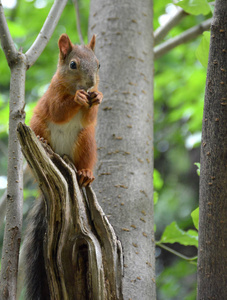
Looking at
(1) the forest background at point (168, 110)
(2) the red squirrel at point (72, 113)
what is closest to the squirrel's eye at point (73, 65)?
(2) the red squirrel at point (72, 113)

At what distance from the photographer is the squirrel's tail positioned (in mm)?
1201

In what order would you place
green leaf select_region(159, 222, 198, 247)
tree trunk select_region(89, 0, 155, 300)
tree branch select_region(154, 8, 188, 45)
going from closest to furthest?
1. tree trunk select_region(89, 0, 155, 300)
2. green leaf select_region(159, 222, 198, 247)
3. tree branch select_region(154, 8, 188, 45)

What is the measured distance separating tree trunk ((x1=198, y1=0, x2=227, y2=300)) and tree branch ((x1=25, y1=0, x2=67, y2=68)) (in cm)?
53

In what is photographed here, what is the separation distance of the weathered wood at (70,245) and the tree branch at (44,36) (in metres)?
0.28

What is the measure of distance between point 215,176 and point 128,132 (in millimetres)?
614

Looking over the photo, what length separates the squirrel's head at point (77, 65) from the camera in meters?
1.53

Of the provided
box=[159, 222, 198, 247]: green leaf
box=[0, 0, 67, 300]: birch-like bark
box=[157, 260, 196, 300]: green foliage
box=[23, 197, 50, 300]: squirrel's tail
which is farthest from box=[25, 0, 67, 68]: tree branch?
box=[157, 260, 196, 300]: green foliage

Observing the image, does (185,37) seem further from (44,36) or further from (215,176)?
(215,176)

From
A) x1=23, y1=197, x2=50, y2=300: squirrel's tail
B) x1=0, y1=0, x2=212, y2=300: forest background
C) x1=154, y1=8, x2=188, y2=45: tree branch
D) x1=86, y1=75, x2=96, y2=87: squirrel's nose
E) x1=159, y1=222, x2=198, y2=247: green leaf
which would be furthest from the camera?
x1=0, y1=0, x2=212, y2=300: forest background

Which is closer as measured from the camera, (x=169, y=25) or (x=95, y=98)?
(x=95, y=98)

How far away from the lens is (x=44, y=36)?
1.31m

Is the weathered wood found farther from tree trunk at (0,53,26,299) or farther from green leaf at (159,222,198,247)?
green leaf at (159,222,198,247)

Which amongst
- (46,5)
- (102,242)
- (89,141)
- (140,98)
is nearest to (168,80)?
(46,5)

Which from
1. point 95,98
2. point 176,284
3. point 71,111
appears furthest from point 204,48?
point 176,284
